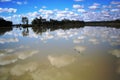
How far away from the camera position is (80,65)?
34.9ft

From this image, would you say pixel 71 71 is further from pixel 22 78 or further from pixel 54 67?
pixel 22 78

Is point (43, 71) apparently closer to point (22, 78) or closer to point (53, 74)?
point (53, 74)

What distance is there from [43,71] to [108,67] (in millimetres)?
3422

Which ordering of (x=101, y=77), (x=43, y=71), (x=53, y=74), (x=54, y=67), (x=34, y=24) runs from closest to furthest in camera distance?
(x=101, y=77), (x=53, y=74), (x=43, y=71), (x=54, y=67), (x=34, y=24)

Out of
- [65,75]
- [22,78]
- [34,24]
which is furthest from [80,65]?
[34,24]

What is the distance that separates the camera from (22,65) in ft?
36.0

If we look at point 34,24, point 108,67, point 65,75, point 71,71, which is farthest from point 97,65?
point 34,24

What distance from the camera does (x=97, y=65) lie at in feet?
34.6

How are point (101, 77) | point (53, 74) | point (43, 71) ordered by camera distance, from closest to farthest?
point (101, 77)
point (53, 74)
point (43, 71)

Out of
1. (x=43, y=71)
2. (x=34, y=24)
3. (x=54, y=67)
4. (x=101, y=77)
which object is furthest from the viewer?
(x=34, y=24)

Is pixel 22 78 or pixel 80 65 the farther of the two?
pixel 80 65

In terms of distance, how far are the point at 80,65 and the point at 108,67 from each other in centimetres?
154

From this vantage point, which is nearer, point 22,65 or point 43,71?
point 43,71

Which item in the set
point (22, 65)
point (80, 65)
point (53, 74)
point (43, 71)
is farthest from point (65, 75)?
point (22, 65)
